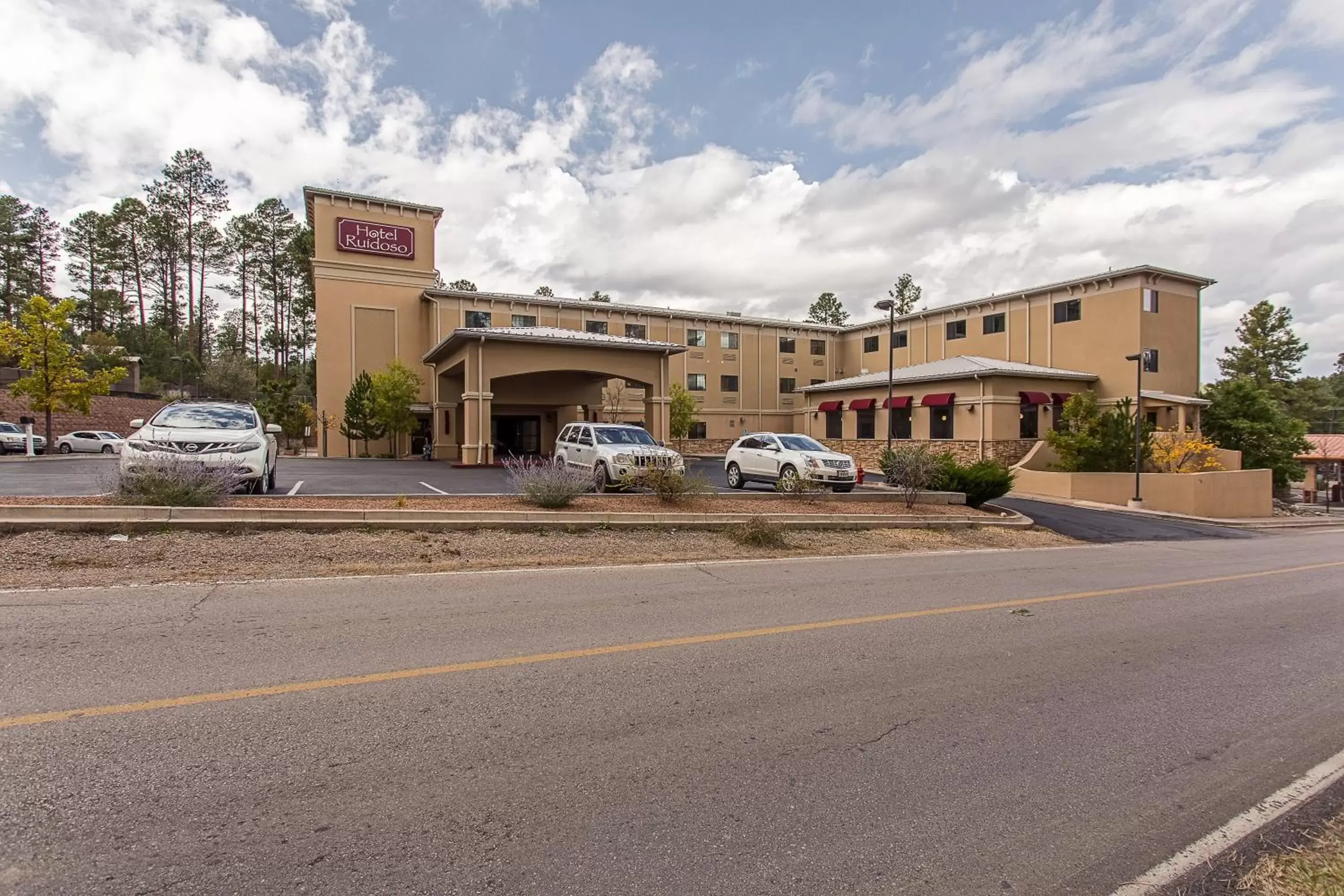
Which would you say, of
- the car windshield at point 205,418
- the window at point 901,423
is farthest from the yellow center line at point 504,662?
the window at point 901,423

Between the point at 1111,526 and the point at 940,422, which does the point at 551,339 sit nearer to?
the point at 1111,526

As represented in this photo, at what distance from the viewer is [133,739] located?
11.6ft

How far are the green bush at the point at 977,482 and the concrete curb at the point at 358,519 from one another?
477 cm

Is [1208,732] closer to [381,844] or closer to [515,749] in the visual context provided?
[515,749]

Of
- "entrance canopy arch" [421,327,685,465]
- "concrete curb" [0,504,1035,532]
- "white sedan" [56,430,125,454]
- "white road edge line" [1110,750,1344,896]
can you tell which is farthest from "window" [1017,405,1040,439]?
"white sedan" [56,430,125,454]

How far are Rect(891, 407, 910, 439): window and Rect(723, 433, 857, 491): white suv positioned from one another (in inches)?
722

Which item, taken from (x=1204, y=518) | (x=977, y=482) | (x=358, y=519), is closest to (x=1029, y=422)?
(x=1204, y=518)

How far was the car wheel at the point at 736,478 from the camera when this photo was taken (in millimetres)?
19641

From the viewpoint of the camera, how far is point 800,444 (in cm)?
1886

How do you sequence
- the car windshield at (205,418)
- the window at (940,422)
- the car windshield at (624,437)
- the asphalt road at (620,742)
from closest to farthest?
the asphalt road at (620,742) → the car windshield at (205,418) → the car windshield at (624,437) → the window at (940,422)

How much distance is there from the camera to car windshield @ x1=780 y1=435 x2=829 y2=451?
1848 centimetres

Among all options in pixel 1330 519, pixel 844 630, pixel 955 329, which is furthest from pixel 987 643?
pixel 955 329

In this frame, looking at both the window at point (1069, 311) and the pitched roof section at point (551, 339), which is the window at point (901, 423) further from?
the pitched roof section at point (551, 339)

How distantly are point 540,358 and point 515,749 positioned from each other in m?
22.7
